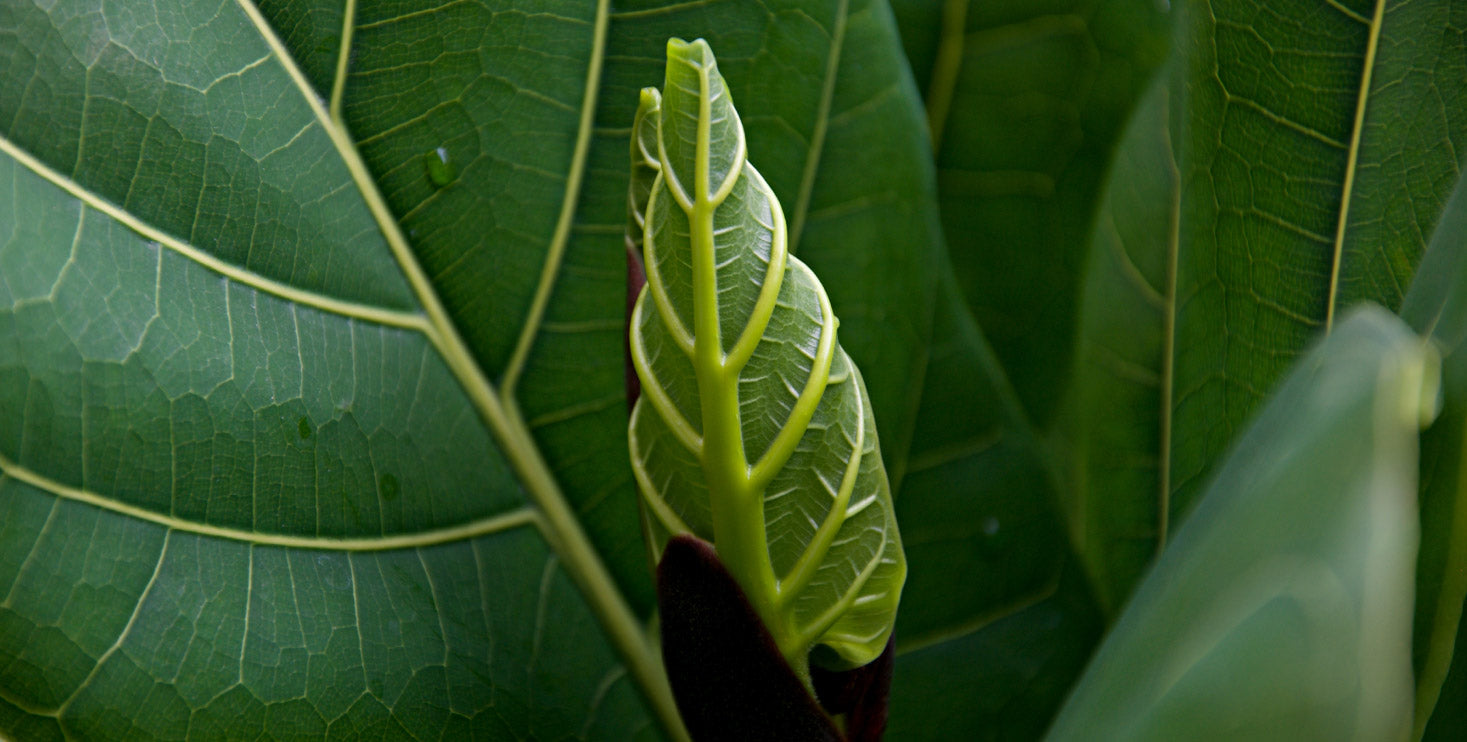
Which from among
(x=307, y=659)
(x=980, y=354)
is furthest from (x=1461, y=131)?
(x=307, y=659)

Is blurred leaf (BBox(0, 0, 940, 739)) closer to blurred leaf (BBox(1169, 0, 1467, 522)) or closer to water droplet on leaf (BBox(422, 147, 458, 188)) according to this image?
water droplet on leaf (BBox(422, 147, 458, 188))

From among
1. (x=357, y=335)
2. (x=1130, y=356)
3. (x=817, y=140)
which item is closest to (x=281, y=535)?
(x=357, y=335)

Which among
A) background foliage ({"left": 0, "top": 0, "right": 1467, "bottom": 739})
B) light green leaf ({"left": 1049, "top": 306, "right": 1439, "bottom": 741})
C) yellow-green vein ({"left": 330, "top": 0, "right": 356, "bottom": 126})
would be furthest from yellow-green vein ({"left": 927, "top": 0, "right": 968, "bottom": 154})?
light green leaf ({"left": 1049, "top": 306, "right": 1439, "bottom": 741})

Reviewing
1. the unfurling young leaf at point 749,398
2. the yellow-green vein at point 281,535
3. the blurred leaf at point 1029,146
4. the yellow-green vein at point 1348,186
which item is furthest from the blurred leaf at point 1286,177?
the yellow-green vein at point 281,535

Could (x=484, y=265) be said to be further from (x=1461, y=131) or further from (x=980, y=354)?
(x=1461, y=131)

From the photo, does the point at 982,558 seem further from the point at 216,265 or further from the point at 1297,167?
the point at 216,265

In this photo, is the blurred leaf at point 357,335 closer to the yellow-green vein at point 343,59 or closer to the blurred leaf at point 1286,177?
the yellow-green vein at point 343,59

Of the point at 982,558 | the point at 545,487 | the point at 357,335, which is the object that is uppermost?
the point at 357,335
